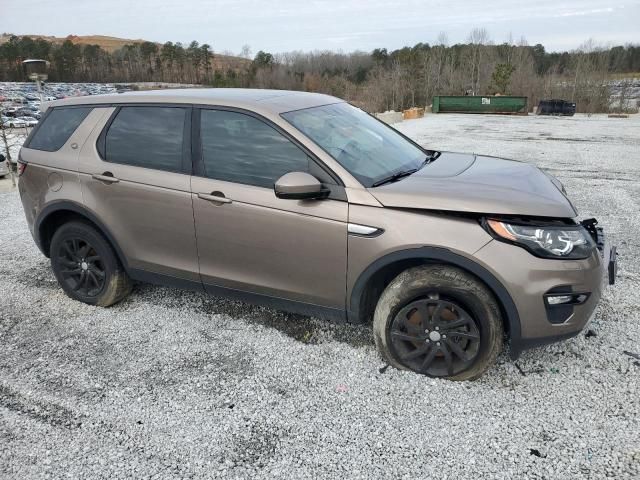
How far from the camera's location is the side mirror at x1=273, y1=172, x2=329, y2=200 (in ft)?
9.25

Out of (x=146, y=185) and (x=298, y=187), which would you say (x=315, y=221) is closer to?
(x=298, y=187)

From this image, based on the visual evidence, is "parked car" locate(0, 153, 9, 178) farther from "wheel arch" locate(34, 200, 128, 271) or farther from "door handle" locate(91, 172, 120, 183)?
"door handle" locate(91, 172, 120, 183)

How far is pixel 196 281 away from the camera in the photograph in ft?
11.7

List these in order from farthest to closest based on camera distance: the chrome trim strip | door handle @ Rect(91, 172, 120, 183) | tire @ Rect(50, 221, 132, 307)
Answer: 1. tire @ Rect(50, 221, 132, 307)
2. door handle @ Rect(91, 172, 120, 183)
3. the chrome trim strip

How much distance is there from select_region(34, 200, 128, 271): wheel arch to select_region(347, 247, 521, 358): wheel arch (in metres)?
1.99

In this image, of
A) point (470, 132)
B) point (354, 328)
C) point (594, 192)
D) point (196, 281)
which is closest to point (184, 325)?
point (196, 281)

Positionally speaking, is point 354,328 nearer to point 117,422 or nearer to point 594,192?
point 117,422

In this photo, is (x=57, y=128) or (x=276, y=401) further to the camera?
(x=57, y=128)

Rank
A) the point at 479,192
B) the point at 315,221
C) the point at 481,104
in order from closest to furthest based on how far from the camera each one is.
Answer: the point at 479,192 → the point at 315,221 → the point at 481,104

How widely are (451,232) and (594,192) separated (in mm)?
7031

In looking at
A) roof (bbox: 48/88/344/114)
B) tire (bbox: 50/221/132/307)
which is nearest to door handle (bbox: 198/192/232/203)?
roof (bbox: 48/88/344/114)

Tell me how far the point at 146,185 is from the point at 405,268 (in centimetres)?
199

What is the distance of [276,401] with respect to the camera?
2.86 meters

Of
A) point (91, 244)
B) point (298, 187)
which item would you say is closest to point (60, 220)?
point (91, 244)
